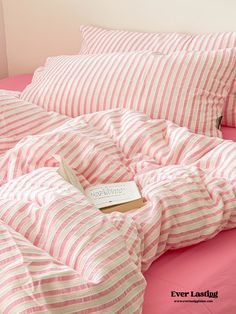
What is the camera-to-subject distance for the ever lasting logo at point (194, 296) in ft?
3.85

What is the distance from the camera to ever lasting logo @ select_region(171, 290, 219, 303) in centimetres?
117

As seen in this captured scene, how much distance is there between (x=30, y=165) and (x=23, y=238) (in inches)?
15.8

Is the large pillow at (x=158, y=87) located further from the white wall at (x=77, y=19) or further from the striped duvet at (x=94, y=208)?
the white wall at (x=77, y=19)

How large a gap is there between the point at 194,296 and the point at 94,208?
267mm

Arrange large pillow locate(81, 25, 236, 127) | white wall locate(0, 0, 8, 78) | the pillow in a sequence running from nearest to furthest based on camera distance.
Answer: the pillow < large pillow locate(81, 25, 236, 127) < white wall locate(0, 0, 8, 78)

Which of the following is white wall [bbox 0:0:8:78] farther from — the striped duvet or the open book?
the open book

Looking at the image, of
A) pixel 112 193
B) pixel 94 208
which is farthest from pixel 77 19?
pixel 94 208

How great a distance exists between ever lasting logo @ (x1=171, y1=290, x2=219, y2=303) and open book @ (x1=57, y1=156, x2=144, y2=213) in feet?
0.87

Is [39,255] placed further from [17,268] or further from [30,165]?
[30,165]

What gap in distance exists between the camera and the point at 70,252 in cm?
114

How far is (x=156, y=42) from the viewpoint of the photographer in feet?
7.02

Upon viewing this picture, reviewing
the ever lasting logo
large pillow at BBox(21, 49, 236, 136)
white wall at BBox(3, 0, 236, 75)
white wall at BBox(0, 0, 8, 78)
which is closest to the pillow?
large pillow at BBox(21, 49, 236, 136)

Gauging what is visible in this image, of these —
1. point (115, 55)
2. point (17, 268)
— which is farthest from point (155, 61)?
point (17, 268)

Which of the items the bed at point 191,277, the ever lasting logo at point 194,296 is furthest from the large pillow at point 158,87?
the ever lasting logo at point 194,296
